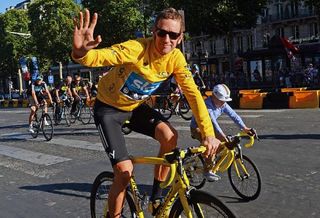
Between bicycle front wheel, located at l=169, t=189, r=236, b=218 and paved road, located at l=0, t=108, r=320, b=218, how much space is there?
207cm

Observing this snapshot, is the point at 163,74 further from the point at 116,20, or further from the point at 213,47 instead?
the point at 213,47

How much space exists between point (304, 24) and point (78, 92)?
157 ft

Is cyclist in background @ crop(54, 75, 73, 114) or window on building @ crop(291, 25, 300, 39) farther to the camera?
window on building @ crop(291, 25, 300, 39)

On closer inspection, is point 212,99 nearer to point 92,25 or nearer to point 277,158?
point 277,158

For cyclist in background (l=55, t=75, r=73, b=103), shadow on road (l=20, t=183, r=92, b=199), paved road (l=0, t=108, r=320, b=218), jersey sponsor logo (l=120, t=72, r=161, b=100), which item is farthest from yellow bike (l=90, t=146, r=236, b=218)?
cyclist in background (l=55, t=75, r=73, b=103)

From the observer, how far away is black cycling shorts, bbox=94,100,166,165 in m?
4.05

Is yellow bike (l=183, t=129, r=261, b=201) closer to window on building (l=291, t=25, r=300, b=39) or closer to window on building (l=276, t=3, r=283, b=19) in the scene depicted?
window on building (l=291, t=25, r=300, b=39)

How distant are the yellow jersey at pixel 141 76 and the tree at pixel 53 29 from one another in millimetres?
51238

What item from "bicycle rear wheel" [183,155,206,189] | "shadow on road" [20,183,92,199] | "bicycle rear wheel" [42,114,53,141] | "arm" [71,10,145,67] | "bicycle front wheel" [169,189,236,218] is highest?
"arm" [71,10,145,67]

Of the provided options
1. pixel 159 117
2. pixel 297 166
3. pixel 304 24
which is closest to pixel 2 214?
pixel 159 117

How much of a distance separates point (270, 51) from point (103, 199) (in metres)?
34.8

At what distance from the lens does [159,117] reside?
14.2 feet

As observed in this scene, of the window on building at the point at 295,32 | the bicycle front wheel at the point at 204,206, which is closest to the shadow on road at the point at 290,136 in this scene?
the bicycle front wheel at the point at 204,206

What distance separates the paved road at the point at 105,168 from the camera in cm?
580
